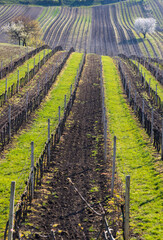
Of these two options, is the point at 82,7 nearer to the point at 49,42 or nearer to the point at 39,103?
the point at 49,42

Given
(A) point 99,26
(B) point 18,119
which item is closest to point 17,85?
(B) point 18,119

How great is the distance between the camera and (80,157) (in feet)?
68.2

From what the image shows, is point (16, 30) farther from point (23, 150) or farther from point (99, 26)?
point (23, 150)

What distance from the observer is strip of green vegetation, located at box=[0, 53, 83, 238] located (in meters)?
16.2

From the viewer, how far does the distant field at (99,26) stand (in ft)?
314

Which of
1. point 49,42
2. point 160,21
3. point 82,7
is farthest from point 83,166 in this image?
point 82,7

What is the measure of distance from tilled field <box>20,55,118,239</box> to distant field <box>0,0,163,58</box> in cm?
6391

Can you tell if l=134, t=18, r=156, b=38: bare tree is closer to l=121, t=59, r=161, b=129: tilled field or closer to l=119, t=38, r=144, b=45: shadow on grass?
l=119, t=38, r=144, b=45: shadow on grass

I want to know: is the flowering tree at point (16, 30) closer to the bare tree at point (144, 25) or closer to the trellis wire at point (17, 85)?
the trellis wire at point (17, 85)

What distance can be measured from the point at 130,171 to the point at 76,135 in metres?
7.18

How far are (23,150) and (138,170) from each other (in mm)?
7032

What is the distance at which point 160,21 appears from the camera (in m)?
131

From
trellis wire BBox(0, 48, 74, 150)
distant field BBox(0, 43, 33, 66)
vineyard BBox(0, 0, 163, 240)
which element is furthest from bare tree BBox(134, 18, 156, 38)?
trellis wire BBox(0, 48, 74, 150)

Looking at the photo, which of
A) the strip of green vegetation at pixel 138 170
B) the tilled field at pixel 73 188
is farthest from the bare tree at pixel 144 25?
the tilled field at pixel 73 188
